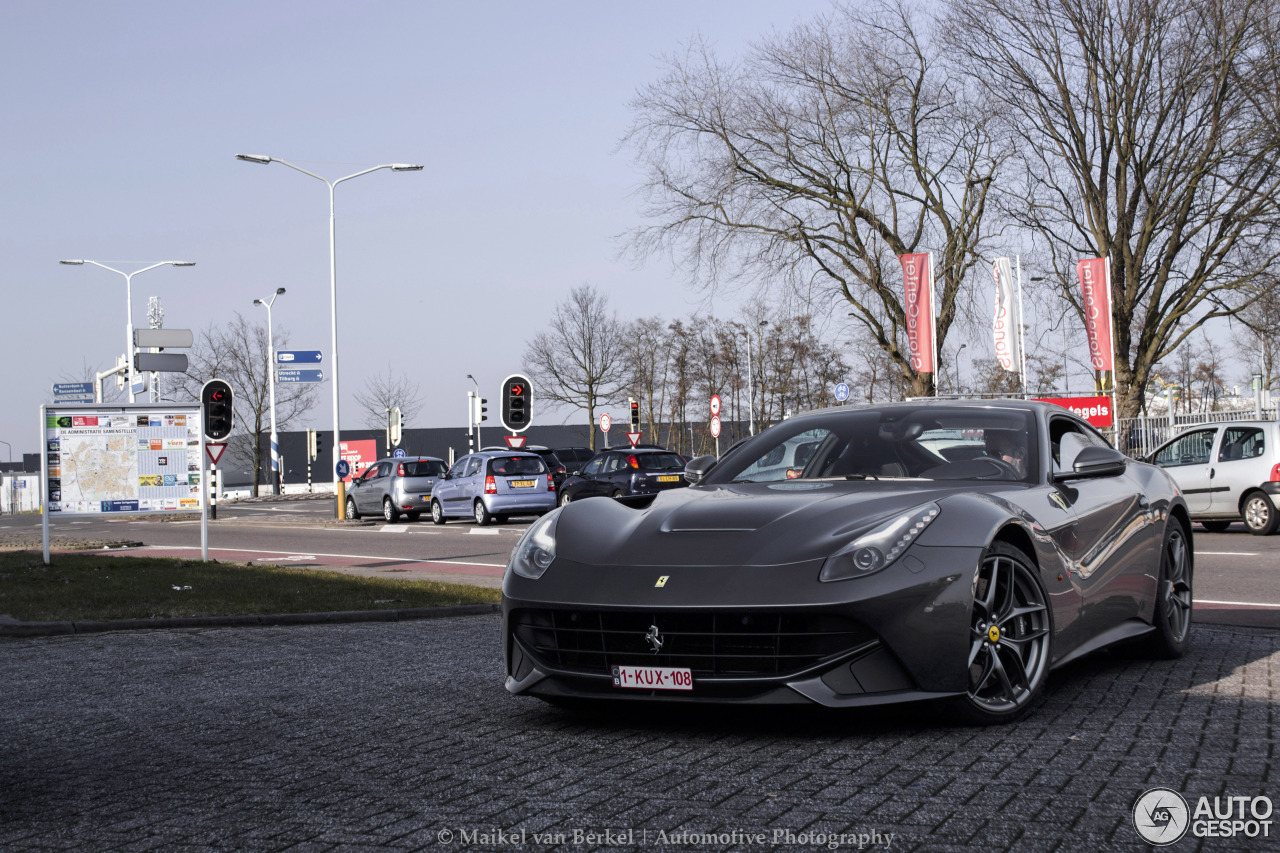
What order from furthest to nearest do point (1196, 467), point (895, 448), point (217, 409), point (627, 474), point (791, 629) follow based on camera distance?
point (627, 474) → point (217, 409) → point (1196, 467) → point (895, 448) → point (791, 629)

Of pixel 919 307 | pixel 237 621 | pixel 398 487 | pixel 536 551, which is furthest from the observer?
pixel 919 307

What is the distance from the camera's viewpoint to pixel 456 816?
362 cm

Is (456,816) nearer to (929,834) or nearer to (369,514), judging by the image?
(929,834)

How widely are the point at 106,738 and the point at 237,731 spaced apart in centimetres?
54

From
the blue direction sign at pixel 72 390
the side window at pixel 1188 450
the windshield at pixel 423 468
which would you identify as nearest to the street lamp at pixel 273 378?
the blue direction sign at pixel 72 390

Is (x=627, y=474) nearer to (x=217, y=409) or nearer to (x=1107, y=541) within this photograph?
(x=217, y=409)

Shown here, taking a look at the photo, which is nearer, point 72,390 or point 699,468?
point 699,468

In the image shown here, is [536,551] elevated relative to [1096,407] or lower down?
lower down

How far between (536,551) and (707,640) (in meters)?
0.97

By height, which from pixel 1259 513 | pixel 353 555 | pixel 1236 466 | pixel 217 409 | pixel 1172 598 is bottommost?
pixel 353 555

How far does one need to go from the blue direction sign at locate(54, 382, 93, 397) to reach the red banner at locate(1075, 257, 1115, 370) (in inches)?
1723

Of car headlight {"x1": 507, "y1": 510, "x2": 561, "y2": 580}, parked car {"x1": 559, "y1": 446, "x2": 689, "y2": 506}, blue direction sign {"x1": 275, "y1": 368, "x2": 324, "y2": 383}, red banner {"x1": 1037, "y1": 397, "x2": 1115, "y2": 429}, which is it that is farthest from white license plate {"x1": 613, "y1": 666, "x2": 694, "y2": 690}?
blue direction sign {"x1": 275, "y1": 368, "x2": 324, "y2": 383}

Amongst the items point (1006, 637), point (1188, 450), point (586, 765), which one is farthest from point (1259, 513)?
point (586, 765)

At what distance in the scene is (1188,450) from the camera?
58.7 ft
